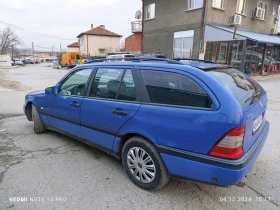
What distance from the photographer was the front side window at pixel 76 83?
339cm

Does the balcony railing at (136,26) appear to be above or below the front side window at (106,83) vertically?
above

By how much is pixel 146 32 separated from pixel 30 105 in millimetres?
17381

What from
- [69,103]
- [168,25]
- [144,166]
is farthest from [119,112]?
[168,25]

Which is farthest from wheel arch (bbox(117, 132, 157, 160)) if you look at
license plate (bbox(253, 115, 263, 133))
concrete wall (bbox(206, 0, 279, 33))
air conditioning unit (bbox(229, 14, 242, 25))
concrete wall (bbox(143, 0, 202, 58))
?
air conditioning unit (bbox(229, 14, 242, 25))

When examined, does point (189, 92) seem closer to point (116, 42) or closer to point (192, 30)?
point (192, 30)

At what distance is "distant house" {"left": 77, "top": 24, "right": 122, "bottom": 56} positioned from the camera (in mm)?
40531

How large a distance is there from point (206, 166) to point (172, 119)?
1.89 ft

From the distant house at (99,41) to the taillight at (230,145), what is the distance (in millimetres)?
40168

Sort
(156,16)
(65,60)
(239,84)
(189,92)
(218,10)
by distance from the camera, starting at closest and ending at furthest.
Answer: (189,92), (239,84), (218,10), (156,16), (65,60)

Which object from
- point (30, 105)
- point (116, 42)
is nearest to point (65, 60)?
point (116, 42)

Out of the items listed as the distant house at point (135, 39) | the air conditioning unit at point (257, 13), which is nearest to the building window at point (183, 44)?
the distant house at point (135, 39)

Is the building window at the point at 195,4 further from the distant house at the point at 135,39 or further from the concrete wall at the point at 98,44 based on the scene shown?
the concrete wall at the point at 98,44

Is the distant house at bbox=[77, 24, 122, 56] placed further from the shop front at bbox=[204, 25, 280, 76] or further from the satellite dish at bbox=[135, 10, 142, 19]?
the shop front at bbox=[204, 25, 280, 76]

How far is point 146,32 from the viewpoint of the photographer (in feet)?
66.4
